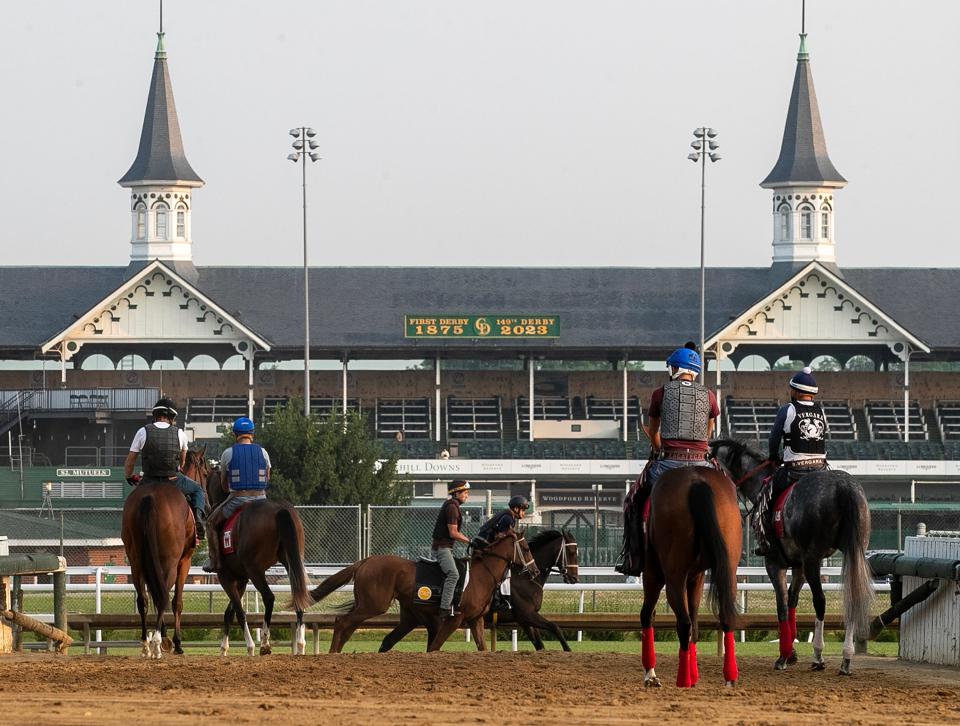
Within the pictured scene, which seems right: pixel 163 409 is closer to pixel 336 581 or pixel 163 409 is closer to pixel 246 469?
pixel 246 469

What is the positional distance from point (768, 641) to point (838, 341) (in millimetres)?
33643

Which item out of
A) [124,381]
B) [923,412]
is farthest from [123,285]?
[923,412]

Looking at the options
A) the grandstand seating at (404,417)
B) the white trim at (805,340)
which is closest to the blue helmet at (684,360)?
the white trim at (805,340)

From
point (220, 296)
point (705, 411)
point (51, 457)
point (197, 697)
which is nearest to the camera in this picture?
point (197, 697)

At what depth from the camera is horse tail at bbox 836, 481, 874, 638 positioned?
46.0 feet

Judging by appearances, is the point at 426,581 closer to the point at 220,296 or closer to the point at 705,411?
the point at 705,411

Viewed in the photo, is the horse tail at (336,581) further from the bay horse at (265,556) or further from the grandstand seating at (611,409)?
the grandstand seating at (611,409)

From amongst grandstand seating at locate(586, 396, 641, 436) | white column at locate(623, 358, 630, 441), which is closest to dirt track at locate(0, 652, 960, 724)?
white column at locate(623, 358, 630, 441)

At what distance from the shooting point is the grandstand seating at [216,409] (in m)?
56.2

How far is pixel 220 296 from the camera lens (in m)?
58.3

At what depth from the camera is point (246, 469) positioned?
56.3ft

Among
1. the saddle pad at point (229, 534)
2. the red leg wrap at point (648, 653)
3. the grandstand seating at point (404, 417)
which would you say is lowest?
the red leg wrap at point (648, 653)

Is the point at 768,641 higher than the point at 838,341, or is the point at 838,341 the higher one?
the point at 838,341

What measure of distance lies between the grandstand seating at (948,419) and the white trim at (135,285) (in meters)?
19.6
